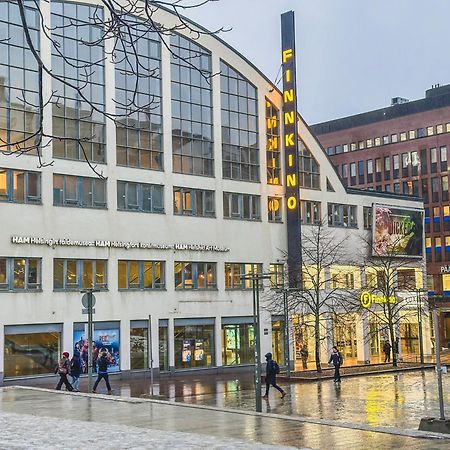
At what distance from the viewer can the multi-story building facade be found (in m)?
42.2

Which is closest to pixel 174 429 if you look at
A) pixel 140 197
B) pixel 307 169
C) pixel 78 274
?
pixel 78 274

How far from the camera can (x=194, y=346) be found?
160 feet

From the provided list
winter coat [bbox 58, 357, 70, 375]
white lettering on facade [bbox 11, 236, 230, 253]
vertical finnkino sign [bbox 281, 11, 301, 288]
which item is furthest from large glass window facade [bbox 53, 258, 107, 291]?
vertical finnkino sign [bbox 281, 11, 301, 288]

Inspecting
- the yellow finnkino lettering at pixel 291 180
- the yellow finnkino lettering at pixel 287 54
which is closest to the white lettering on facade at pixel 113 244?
the yellow finnkino lettering at pixel 291 180

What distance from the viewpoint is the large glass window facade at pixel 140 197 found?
46.5 m

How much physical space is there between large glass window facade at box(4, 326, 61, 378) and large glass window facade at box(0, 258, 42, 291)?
2221 millimetres

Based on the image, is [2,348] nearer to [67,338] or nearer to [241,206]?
[67,338]

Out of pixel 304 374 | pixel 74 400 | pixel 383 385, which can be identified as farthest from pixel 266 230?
pixel 74 400

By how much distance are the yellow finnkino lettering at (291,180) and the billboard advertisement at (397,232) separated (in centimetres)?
929

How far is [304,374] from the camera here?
1658 inches

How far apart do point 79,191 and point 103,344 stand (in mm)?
8107

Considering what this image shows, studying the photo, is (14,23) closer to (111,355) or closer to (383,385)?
(111,355)

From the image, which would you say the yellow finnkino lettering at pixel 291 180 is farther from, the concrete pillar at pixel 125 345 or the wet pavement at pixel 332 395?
the concrete pillar at pixel 125 345

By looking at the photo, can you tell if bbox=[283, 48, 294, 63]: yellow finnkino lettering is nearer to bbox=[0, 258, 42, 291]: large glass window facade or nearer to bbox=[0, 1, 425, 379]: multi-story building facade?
bbox=[0, 1, 425, 379]: multi-story building facade
